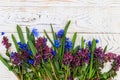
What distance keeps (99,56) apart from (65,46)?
0.13 metres

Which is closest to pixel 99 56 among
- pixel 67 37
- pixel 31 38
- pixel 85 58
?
pixel 85 58

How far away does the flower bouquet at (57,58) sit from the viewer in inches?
51.1

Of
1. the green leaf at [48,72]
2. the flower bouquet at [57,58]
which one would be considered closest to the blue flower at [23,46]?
the flower bouquet at [57,58]

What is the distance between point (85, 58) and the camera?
1300mm

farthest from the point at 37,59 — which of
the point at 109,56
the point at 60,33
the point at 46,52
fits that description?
the point at 109,56

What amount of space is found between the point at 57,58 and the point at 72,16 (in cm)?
18

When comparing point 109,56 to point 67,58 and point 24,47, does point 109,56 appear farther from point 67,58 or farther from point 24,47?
point 24,47

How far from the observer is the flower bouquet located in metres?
1.30

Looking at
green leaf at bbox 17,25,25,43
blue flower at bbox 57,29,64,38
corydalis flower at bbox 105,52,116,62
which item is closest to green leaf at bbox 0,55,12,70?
green leaf at bbox 17,25,25,43

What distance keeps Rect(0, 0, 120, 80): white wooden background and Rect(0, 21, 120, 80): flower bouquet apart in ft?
0.12

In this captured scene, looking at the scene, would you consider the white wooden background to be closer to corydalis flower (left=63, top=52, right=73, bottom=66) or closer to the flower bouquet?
the flower bouquet

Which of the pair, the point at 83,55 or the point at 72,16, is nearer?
the point at 83,55

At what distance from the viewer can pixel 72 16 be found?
1.39m

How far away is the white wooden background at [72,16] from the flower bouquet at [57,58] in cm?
4
